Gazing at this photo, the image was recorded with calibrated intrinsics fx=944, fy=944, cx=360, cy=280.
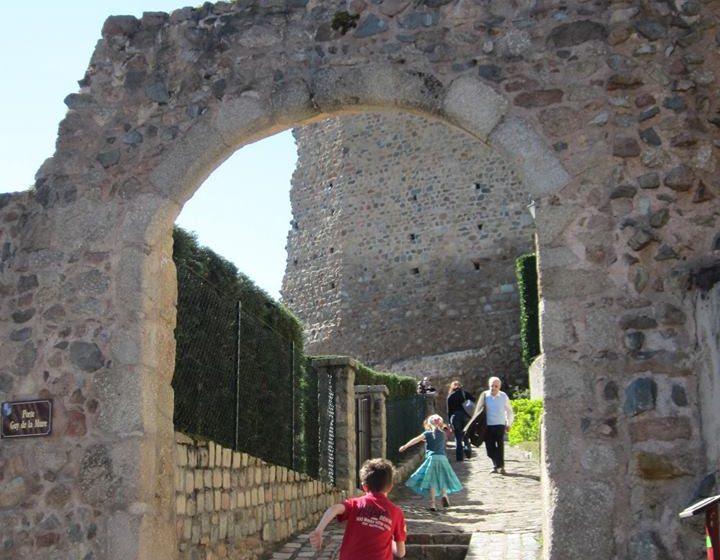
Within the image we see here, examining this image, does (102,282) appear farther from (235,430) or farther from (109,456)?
(235,430)

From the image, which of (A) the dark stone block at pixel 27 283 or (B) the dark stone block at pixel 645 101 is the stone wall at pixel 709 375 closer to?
(B) the dark stone block at pixel 645 101

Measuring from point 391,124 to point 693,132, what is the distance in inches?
822

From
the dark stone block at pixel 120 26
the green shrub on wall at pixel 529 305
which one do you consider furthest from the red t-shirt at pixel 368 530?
the green shrub on wall at pixel 529 305

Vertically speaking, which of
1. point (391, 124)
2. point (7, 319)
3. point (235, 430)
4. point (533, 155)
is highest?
point (391, 124)

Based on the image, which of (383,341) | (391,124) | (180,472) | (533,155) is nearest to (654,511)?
(533,155)

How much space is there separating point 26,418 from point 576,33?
13.7ft

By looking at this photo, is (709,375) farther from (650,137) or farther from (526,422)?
(526,422)

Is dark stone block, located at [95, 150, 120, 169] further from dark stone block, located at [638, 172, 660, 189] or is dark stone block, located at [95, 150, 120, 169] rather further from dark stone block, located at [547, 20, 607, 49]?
dark stone block, located at [638, 172, 660, 189]

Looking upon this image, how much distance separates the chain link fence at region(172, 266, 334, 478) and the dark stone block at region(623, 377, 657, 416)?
332cm

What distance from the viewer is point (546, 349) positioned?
5.30 m

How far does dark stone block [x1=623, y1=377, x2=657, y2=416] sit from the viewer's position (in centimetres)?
510

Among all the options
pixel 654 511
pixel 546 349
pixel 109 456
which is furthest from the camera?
pixel 109 456

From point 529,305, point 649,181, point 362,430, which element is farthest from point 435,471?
point 529,305

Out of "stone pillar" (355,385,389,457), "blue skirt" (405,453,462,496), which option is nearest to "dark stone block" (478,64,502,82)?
"blue skirt" (405,453,462,496)
